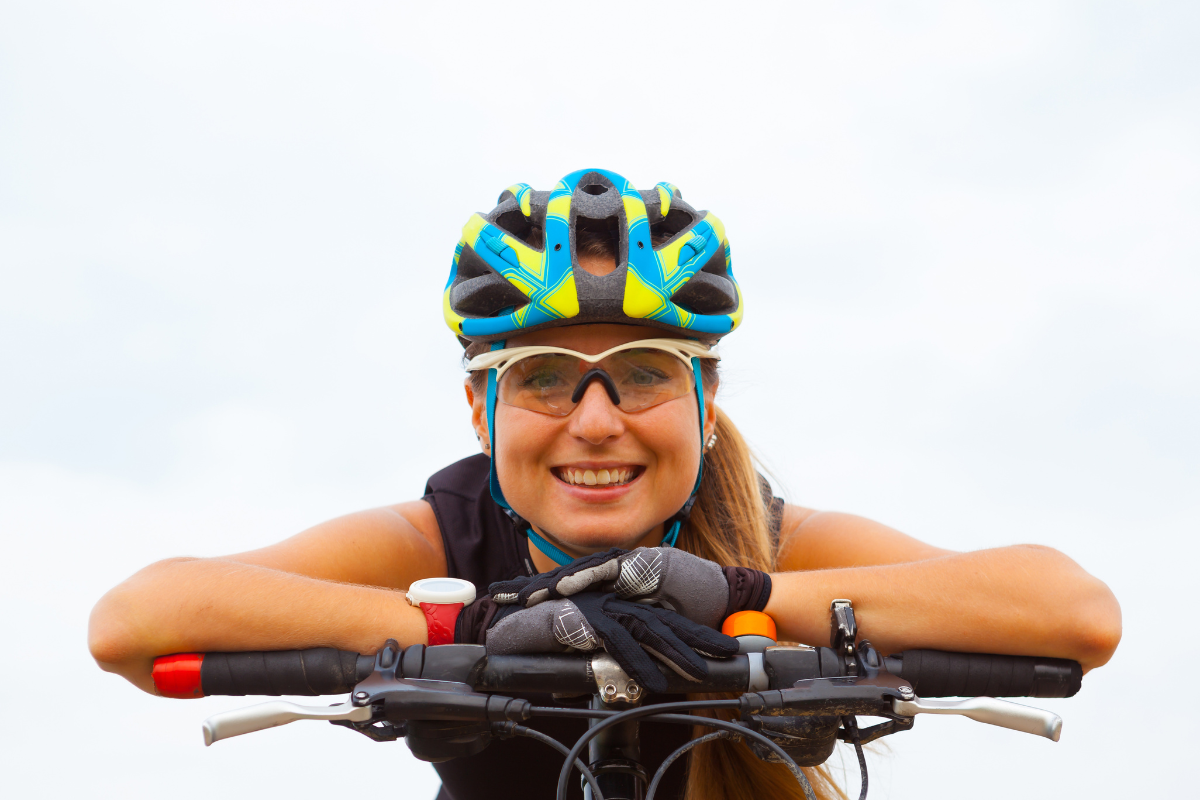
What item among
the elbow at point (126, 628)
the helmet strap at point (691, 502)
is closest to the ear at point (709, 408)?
the helmet strap at point (691, 502)

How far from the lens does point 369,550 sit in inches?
159

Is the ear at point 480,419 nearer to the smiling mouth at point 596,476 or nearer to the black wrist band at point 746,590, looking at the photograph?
the smiling mouth at point 596,476

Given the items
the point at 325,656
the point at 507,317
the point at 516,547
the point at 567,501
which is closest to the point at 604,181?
the point at 507,317

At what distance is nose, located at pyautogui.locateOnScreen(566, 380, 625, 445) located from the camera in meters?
3.39

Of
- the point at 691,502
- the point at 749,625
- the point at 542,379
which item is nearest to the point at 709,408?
the point at 691,502

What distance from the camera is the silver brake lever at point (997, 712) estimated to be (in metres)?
2.10

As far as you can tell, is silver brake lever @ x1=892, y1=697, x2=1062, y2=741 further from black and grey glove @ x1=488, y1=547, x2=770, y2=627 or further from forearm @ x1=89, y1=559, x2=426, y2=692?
forearm @ x1=89, y1=559, x2=426, y2=692

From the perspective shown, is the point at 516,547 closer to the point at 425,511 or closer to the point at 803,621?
the point at 425,511

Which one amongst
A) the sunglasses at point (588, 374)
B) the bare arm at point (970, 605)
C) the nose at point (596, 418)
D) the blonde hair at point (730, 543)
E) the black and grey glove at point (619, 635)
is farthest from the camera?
the blonde hair at point (730, 543)

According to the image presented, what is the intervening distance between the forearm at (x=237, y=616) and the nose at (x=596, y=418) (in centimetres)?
88

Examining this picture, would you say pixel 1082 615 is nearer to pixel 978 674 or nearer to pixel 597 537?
pixel 978 674

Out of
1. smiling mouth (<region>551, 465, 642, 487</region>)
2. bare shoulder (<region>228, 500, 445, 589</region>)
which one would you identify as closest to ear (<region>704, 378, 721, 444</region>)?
smiling mouth (<region>551, 465, 642, 487</region>)

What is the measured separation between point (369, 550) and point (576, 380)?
48.2 inches

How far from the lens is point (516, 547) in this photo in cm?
440
